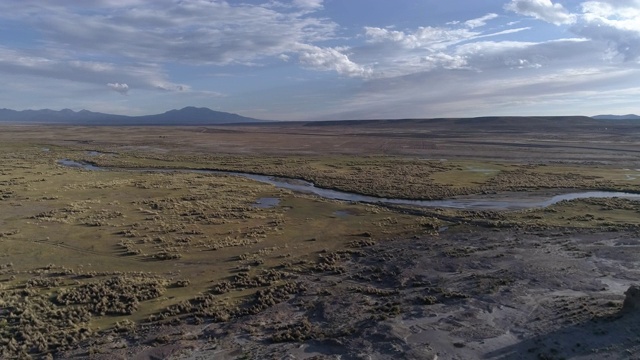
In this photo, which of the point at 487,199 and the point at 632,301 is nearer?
the point at 632,301

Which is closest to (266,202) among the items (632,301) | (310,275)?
(310,275)

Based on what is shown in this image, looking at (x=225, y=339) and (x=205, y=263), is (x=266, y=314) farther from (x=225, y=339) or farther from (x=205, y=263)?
(x=205, y=263)

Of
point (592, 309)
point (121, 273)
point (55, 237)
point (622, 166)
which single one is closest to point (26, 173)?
point (55, 237)

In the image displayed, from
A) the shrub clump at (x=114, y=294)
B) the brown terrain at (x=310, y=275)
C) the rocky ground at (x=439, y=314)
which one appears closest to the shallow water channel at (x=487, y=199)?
the brown terrain at (x=310, y=275)

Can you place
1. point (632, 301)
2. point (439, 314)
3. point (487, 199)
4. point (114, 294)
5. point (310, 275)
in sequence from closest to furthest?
point (632, 301)
point (439, 314)
point (114, 294)
point (310, 275)
point (487, 199)

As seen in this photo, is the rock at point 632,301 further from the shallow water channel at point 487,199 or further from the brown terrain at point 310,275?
the shallow water channel at point 487,199

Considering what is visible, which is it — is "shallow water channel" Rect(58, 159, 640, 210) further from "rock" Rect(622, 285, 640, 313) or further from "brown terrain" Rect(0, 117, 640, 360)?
"rock" Rect(622, 285, 640, 313)

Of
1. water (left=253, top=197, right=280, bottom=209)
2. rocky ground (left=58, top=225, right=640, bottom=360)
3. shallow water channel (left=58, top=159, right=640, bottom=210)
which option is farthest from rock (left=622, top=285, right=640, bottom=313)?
water (left=253, top=197, right=280, bottom=209)

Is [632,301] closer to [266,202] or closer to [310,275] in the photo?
[310,275]
